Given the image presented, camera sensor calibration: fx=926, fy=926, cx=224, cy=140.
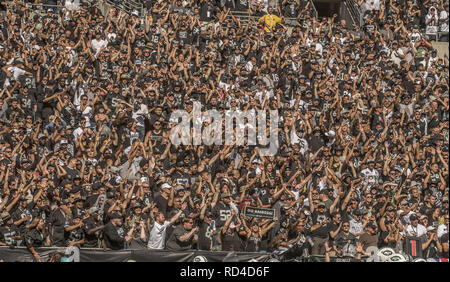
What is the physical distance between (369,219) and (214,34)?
34.6ft

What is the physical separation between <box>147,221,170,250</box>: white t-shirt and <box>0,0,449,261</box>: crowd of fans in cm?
3

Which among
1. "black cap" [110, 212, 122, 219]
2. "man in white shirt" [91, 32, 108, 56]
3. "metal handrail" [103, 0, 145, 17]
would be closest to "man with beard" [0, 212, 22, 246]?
"black cap" [110, 212, 122, 219]

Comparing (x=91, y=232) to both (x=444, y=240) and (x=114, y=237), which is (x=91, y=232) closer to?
(x=114, y=237)

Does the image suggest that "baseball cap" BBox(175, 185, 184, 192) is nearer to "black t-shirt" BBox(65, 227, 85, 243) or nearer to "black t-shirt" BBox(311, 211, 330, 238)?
"black t-shirt" BBox(65, 227, 85, 243)

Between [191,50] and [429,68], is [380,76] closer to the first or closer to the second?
[429,68]

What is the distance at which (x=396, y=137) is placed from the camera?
2475 centimetres

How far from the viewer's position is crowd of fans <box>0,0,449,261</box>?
65.0 ft

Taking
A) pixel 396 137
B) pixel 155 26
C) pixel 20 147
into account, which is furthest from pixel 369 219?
pixel 155 26

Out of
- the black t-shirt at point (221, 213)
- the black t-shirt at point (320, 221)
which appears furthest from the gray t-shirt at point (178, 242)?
the black t-shirt at point (320, 221)

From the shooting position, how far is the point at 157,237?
1934 centimetres

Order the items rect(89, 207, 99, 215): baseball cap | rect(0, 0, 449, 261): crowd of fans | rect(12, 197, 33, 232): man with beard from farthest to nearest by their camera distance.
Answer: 1. rect(89, 207, 99, 215): baseball cap
2. rect(0, 0, 449, 261): crowd of fans
3. rect(12, 197, 33, 232): man with beard

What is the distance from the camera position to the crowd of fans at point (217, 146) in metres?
19.8

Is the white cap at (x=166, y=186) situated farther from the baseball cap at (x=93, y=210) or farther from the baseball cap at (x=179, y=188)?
the baseball cap at (x=93, y=210)

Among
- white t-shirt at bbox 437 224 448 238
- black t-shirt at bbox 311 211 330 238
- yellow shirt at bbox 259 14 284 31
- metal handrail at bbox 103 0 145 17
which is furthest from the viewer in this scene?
metal handrail at bbox 103 0 145 17
